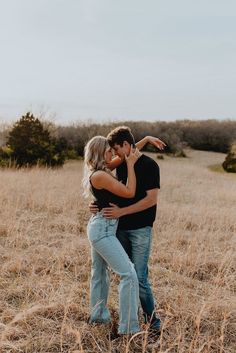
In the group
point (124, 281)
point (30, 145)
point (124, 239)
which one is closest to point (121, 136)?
point (124, 239)

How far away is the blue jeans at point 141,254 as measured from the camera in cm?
397

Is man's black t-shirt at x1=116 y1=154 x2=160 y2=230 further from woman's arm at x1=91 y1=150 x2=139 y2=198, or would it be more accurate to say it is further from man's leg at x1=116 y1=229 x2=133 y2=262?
woman's arm at x1=91 y1=150 x2=139 y2=198

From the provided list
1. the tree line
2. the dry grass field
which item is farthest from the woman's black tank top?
the tree line

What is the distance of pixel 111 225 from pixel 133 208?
235 millimetres

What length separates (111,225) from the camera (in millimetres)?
3857

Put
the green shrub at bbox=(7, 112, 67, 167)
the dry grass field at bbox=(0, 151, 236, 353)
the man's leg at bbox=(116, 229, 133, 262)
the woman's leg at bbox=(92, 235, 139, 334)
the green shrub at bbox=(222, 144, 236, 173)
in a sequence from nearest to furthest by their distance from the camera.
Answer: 1. the woman's leg at bbox=(92, 235, 139, 334)
2. the dry grass field at bbox=(0, 151, 236, 353)
3. the man's leg at bbox=(116, 229, 133, 262)
4. the green shrub at bbox=(7, 112, 67, 167)
5. the green shrub at bbox=(222, 144, 236, 173)

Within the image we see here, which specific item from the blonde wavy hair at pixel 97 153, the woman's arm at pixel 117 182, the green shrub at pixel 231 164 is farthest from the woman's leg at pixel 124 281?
the green shrub at pixel 231 164

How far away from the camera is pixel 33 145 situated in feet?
70.3

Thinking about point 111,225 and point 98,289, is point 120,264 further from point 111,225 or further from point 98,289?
point 98,289

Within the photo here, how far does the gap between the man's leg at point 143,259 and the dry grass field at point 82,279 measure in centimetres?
25

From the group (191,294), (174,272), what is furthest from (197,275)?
(191,294)

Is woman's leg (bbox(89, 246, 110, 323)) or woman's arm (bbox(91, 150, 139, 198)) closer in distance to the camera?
woman's arm (bbox(91, 150, 139, 198))

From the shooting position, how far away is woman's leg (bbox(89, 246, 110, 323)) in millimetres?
4152

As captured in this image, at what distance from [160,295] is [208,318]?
709 mm
